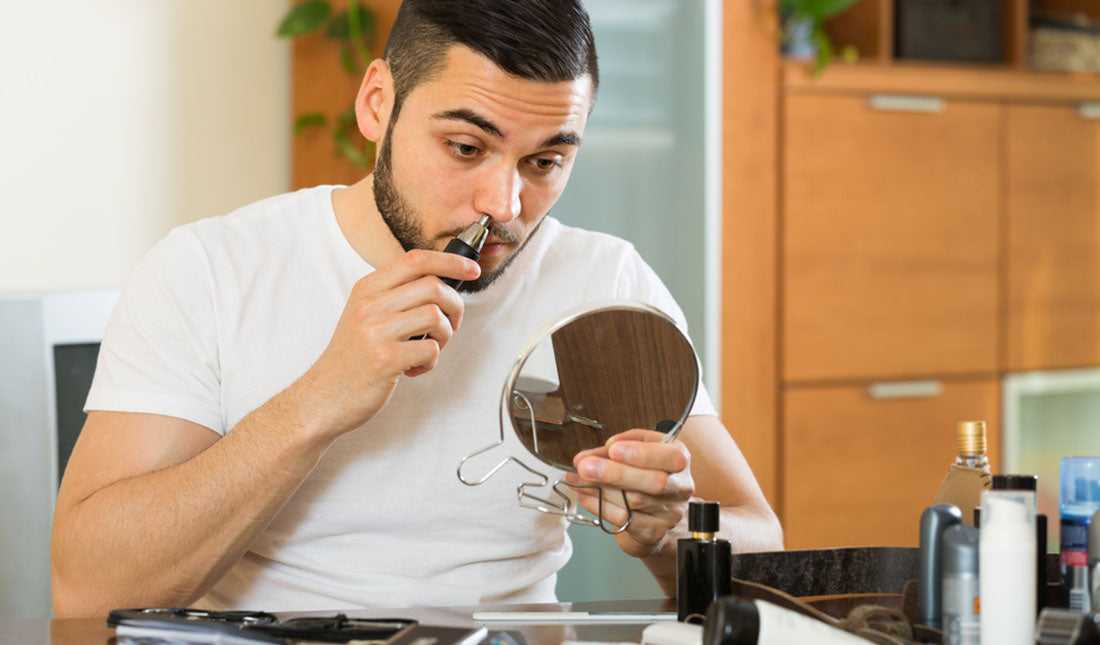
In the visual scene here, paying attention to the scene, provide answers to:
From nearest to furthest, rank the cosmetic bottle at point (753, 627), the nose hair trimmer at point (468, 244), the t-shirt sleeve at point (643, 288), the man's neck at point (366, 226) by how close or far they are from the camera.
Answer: the cosmetic bottle at point (753, 627)
the nose hair trimmer at point (468, 244)
the man's neck at point (366, 226)
the t-shirt sleeve at point (643, 288)

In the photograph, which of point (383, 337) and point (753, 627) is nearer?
point (753, 627)

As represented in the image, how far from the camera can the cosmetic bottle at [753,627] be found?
0.83 meters

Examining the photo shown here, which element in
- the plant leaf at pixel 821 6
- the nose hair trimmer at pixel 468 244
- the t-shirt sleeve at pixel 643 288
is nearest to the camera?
the nose hair trimmer at pixel 468 244

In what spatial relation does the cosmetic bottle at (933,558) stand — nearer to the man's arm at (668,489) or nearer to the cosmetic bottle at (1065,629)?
the cosmetic bottle at (1065,629)

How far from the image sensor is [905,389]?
8.89 ft

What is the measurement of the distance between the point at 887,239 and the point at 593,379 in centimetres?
175

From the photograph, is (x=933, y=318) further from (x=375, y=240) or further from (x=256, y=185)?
(x=375, y=240)

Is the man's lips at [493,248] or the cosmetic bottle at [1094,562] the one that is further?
the man's lips at [493,248]

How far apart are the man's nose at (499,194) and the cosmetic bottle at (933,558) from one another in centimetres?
53

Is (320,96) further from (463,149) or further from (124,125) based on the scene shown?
(463,149)

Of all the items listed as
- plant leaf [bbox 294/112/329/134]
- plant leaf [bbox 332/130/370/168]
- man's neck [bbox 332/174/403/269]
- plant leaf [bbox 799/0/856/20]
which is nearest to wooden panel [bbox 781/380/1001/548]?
plant leaf [bbox 799/0/856/20]

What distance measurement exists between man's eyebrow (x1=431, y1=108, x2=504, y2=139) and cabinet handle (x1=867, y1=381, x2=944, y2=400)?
1.68m

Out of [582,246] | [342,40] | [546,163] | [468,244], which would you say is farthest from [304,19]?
[468,244]

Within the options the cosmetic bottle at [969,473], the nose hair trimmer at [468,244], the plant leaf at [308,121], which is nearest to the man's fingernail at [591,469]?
the nose hair trimmer at [468,244]
